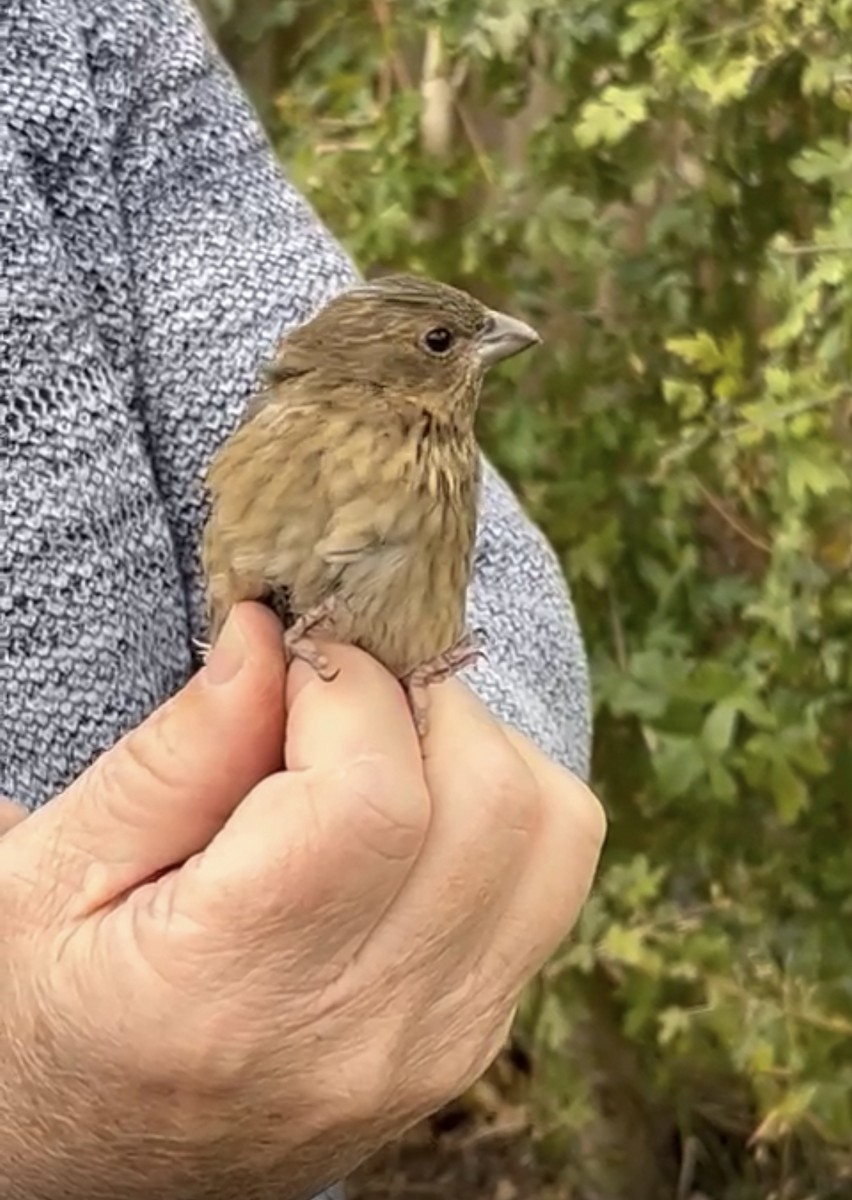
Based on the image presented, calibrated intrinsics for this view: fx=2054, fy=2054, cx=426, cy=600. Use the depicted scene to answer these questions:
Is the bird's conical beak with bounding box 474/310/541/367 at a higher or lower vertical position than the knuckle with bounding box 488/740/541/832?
higher

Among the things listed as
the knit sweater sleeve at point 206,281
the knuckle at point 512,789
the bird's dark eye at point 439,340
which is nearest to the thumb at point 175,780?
the knuckle at point 512,789

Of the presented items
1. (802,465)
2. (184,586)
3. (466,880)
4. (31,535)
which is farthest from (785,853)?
(466,880)

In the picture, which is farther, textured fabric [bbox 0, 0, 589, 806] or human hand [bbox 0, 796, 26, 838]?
textured fabric [bbox 0, 0, 589, 806]

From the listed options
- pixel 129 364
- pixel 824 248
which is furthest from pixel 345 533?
pixel 824 248

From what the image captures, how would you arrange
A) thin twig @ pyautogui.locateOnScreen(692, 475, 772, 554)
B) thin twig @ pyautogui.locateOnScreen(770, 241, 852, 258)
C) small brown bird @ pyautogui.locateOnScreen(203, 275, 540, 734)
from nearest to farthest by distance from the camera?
small brown bird @ pyautogui.locateOnScreen(203, 275, 540, 734) → thin twig @ pyautogui.locateOnScreen(770, 241, 852, 258) → thin twig @ pyautogui.locateOnScreen(692, 475, 772, 554)

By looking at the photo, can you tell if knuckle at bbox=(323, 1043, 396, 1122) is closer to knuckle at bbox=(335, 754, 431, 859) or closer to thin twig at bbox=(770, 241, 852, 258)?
knuckle at bbox=(335, 754, 431, 859)

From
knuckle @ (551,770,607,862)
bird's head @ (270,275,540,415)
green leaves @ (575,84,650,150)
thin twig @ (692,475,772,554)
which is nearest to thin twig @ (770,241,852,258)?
green leaves @ (575,84,650,150)

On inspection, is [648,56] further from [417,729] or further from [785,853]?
[417,729]
